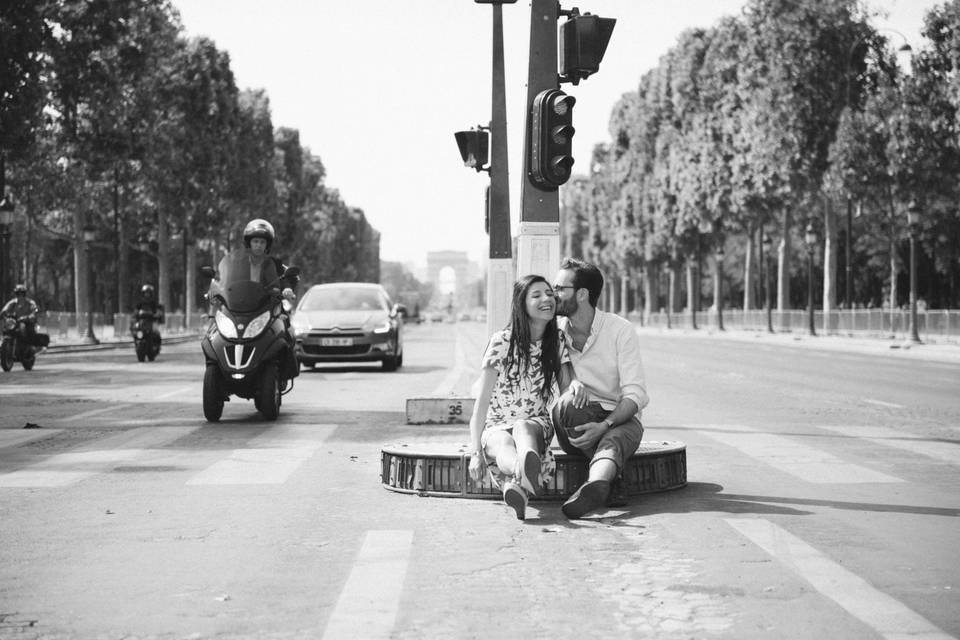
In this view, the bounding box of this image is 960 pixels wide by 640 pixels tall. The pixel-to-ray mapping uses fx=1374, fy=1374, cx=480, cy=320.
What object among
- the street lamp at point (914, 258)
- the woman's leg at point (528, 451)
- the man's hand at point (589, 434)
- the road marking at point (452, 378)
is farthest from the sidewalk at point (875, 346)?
the woman's leg at point (528, 451)

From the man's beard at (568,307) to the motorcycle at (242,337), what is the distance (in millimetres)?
5761

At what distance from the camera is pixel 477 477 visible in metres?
7.62

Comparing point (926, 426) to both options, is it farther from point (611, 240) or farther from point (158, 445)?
point (611, 240)

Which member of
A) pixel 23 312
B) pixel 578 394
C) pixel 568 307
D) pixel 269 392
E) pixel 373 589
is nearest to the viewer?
pixel 373 589

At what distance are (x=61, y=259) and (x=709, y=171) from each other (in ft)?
141

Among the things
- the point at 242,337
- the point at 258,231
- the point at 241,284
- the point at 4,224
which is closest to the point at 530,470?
the point at 242,337

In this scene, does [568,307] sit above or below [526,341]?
above

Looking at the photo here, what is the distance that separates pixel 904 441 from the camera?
11.4 metres

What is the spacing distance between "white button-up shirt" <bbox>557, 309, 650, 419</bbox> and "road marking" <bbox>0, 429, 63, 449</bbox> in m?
5.46

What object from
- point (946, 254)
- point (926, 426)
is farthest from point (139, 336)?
point (946, 254)

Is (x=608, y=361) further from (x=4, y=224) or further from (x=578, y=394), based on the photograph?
(x=4, y=224)

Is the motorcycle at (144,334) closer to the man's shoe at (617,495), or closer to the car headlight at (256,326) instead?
the car headlight at (256,326)

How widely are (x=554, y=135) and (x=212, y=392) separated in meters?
5.07

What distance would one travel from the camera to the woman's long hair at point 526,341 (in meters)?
7.43
